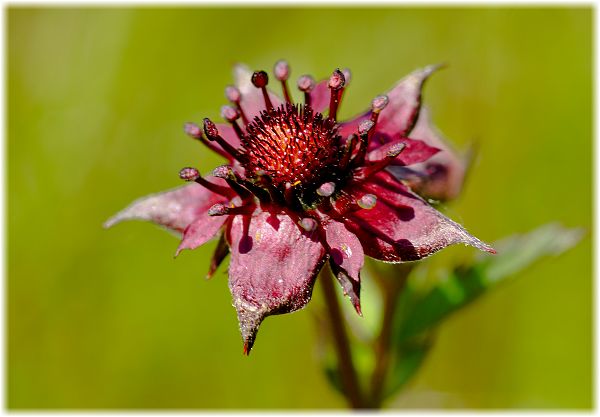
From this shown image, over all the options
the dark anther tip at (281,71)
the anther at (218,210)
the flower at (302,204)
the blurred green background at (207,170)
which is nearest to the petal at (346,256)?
the flower at (302,204)

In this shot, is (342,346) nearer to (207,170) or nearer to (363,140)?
(363,140)

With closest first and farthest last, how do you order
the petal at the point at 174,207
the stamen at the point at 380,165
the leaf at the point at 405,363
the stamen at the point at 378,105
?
1. the stamen at the point at 380,165
2. the stamen at the point at 378,105
3. the petal at the point at 174,207
4. the leaf at the point at 405,363

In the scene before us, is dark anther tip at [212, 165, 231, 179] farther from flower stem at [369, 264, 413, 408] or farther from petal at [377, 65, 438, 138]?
flower stem at [369, 264, 413, 408]

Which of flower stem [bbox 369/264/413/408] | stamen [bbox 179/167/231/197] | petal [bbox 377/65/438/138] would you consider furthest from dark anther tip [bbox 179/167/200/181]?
flower stem [bbox 369/264/413/408]

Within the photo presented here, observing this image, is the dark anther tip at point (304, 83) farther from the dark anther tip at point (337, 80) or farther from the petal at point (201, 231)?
the petal at point (201, 231)

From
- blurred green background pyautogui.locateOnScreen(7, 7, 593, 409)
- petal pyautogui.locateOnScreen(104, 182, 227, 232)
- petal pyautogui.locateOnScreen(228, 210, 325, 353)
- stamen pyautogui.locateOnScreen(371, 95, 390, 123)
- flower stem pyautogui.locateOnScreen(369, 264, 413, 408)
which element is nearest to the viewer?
petal pyautogui.locateOnScreen(228, 210, 325, 353)

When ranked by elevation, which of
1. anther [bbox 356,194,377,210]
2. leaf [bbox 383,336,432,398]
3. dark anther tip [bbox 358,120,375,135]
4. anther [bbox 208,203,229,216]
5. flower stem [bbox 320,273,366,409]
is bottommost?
leaf [bbox 383,336,432,398]

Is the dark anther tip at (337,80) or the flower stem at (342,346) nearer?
the dark anther tip at (337,80)

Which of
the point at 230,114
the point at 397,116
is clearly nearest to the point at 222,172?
the point at 230,114
